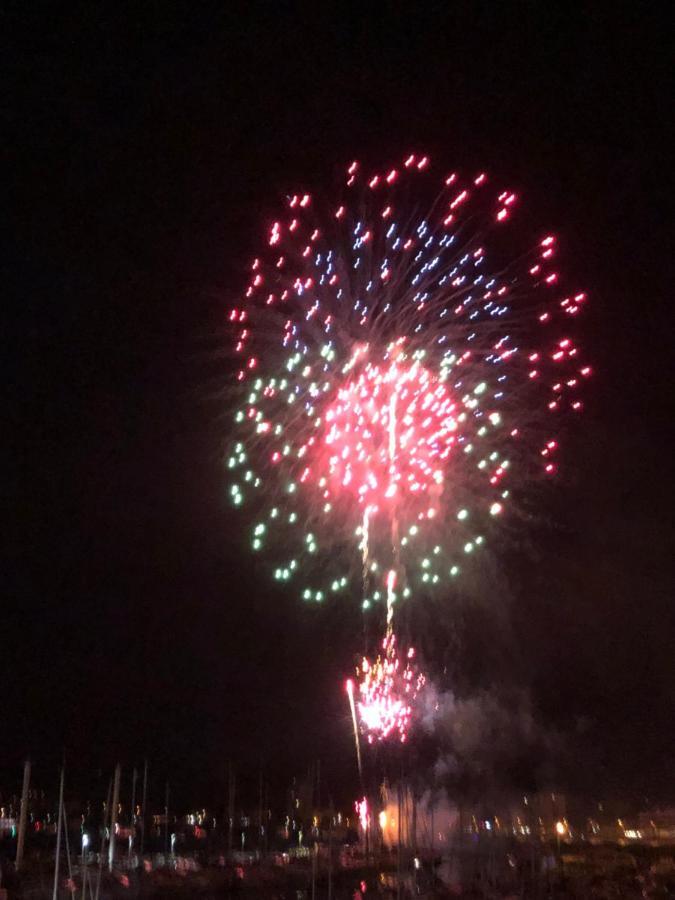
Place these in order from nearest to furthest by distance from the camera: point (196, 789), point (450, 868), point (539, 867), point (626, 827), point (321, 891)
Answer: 1. point (321, 891)
2. point (539, 867)
3. point (450, 868)
4. point (626, 827)
5. point (196, 789)

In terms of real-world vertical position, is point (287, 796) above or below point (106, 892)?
above

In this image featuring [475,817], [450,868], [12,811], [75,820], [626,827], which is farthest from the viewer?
[475,817]

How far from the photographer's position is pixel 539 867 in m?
20.7

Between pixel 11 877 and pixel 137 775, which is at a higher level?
pixel 137 775

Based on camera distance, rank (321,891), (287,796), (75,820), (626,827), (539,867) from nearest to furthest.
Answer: (321,891)
(539,867)
(75,820)
(626,827)
(287,796)

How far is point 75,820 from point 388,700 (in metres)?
9.83

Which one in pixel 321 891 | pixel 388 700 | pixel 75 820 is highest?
pixel 388 700

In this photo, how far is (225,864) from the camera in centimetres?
2220

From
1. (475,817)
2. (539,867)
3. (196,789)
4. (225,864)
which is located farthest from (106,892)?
(475,817)

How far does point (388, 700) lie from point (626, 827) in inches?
559

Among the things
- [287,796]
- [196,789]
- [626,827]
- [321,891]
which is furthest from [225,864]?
[287,796]

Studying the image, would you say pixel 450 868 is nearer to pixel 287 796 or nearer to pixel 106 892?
pixel 106 892

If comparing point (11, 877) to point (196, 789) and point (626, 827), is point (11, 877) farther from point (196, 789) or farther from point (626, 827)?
point (626, 827)

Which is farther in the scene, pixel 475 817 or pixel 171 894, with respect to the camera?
pixel 475 817
